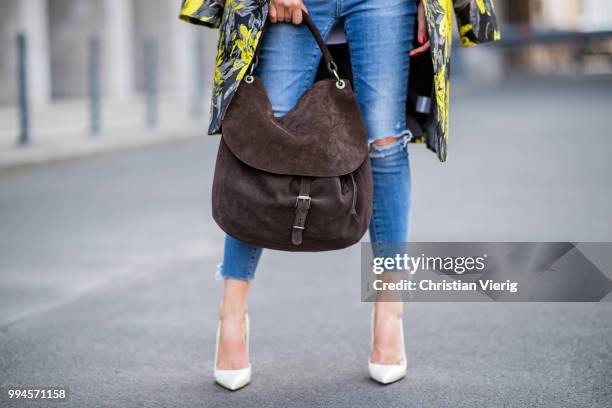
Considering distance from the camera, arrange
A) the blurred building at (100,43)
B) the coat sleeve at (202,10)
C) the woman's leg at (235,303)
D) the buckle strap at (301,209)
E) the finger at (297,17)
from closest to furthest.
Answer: the buckle strap at (301,209), the finger at (297,17), the coat sleeve at (202,10), the woman's leg at (235,303), the blurred building at (100,43)

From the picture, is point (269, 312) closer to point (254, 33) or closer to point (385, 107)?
point (385, 107)

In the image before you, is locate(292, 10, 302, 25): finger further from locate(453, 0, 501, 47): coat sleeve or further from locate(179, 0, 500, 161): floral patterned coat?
locate(453, 0, 501, 47): coat sleeve

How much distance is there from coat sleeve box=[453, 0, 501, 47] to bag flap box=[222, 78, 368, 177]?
1.51 feet

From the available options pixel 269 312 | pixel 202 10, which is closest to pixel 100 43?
pixel 269 312

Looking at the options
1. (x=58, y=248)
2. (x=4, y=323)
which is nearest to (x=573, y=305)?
(x=4, y=323)

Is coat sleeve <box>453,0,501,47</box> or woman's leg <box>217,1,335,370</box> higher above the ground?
coat sleeve <box>453,0,501,47</box>

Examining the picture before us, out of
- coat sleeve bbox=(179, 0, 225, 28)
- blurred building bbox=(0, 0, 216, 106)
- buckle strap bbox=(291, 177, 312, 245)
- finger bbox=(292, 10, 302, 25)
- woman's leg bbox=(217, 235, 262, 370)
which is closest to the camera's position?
buckle strap bbox=(291, 177, 312, 245)

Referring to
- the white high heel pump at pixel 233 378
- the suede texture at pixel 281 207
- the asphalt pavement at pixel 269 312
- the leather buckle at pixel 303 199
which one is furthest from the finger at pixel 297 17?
the asphalt pavement at pixel 269 312

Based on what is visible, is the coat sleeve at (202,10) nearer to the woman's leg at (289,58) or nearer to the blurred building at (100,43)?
the woman's leg at (289,58)

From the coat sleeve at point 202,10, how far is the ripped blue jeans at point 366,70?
156mm

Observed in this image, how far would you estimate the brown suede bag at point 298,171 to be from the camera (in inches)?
94.7

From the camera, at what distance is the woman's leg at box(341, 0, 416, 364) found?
8.54 feet

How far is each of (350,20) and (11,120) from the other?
10688 millimetres

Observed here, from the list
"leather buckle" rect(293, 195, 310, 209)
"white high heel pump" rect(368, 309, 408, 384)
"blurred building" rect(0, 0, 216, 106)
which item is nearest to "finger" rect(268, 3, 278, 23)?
"leather buckle" rect(293, 195, 310, 209)
